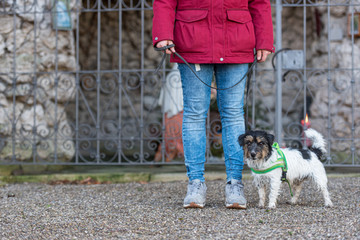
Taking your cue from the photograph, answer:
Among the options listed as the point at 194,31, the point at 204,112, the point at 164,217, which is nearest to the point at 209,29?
the point at 194,31

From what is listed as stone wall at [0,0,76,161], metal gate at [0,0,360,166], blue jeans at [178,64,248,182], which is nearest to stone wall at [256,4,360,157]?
metal gate at [0,0,360,166]

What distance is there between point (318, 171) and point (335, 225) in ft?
2.37

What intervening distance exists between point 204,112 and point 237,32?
0.59 m

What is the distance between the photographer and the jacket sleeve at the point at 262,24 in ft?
11.3

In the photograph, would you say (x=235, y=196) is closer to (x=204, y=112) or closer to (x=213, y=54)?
(x=204, y=112)

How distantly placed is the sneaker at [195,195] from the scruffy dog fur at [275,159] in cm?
38

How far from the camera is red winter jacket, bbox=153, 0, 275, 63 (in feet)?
11.0

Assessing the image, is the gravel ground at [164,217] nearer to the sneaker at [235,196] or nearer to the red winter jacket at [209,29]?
the sneaker at [235,196]

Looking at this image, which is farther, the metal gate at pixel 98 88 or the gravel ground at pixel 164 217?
the metal gate at pixel 98 88

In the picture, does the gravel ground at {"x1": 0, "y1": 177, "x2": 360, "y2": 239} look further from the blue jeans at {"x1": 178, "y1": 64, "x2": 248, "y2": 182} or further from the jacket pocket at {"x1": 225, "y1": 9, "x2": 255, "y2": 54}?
the jacket pocket at {"x1": 225, "y1": 9, "x2": 255, "y2": 54}

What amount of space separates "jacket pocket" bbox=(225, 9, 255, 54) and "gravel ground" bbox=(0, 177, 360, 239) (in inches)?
43.6

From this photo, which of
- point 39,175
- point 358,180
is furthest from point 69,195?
point 358,180

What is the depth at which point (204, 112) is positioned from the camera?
348 cm

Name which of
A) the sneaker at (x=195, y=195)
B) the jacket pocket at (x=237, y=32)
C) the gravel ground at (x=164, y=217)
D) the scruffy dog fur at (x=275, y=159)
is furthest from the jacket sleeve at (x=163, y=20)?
the gravel ground at (x=164, y=217)
